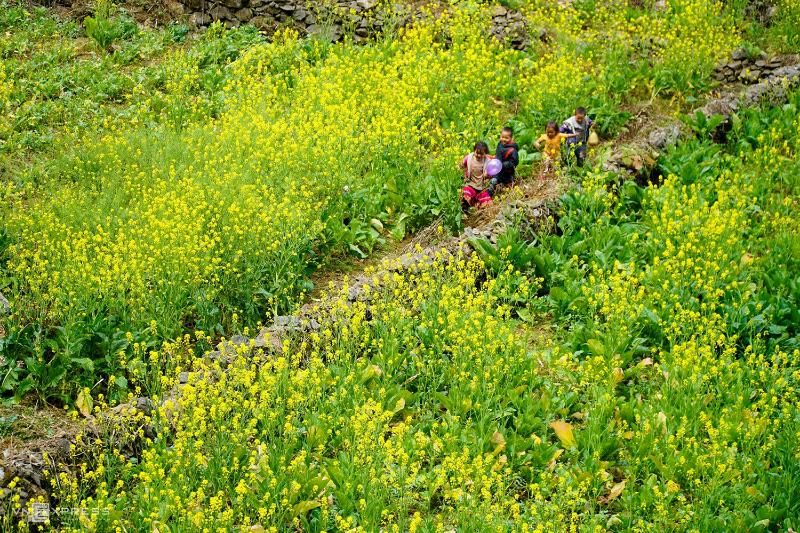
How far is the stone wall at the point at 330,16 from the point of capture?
15.6 metres

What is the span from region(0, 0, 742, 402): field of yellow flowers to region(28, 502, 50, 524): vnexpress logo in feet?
5.42

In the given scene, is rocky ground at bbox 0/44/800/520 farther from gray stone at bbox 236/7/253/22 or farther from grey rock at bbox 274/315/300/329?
gray stone at bbox 236/7/253/22

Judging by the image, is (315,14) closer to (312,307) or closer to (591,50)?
(591,50)

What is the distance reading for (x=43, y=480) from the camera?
7.09 m

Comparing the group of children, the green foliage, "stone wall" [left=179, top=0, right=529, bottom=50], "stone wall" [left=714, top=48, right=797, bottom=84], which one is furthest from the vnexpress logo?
"stone wall" [left=714, top=48, right=797, bottom=84]

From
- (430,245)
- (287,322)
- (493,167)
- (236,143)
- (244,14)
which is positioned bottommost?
(430,245)

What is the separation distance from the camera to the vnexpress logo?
21.9 feet

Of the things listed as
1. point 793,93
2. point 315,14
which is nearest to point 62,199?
point 315,14

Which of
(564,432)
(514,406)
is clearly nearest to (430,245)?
(514,406)

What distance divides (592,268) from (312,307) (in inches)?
126

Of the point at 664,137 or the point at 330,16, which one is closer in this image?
the point at 664,137

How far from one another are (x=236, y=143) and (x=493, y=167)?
11.2ft

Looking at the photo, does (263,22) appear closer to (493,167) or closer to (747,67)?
(493,167)

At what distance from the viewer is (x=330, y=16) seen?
15.7 meters
